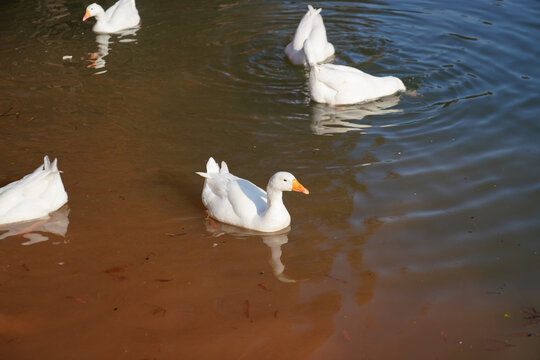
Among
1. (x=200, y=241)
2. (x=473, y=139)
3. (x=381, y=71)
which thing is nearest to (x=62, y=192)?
(x=200, y=241)

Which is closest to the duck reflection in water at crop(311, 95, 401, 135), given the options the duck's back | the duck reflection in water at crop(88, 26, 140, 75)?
the duck's back

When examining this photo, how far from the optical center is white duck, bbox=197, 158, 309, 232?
4656mm

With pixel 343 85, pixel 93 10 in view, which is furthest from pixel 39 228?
pixel 93 10

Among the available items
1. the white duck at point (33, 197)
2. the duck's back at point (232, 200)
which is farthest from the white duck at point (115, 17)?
the duck's back at point (232, 200)

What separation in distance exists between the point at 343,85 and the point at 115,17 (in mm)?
4626

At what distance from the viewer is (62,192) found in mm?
5082

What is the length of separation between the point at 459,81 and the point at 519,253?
3.70 meters

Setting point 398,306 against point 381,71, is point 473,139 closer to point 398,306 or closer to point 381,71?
point 381,71

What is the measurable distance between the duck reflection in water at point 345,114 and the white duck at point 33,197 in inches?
114

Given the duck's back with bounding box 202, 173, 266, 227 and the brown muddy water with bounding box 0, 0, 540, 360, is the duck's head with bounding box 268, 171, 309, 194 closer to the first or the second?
the duck's back with bounding box 202, 173, 266, 227

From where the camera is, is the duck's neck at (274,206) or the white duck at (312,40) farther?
the white duck at (312,40)

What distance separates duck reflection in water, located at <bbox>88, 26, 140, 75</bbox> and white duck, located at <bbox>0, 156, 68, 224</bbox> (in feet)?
10.9

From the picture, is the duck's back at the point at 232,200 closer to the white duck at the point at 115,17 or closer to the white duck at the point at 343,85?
the white duck at the point at 343,85

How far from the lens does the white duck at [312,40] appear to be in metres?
8.16
